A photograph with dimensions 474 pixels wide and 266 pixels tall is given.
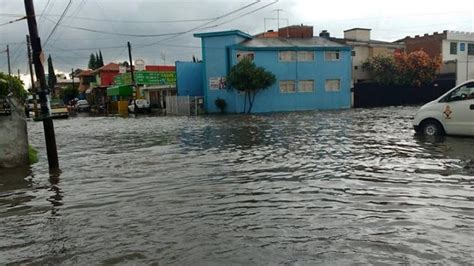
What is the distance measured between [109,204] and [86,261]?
2833mm

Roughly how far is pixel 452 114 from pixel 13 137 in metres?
12.8

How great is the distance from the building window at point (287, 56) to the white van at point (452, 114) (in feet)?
90.2

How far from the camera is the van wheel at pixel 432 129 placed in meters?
14.6

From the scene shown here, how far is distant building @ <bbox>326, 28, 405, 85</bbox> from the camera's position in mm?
47719

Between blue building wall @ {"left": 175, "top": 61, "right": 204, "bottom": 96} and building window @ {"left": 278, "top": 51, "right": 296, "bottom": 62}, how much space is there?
836cm

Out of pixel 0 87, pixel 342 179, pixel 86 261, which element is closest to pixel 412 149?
pixel 342 179

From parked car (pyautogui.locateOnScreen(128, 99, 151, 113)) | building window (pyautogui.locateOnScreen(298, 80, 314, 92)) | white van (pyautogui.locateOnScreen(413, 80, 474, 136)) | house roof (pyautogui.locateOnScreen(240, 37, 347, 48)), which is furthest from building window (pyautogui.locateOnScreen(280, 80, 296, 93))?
white van (pyautogui.locateOnScreen(413, 80, 474, 136))

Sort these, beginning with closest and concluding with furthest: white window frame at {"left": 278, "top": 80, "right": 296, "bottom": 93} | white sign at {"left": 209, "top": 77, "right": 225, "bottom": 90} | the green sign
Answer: white sign at {"left": 209, "top": 77, "right": 225, "bottom": 90}
white window frame at {"left": 278, "top": 80, "right": 296, "bottom": 93}
the green sign

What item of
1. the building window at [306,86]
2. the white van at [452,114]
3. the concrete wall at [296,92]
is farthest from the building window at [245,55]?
the white van at [452,114]

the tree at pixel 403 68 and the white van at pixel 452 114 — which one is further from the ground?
the tree at pixel 403 68

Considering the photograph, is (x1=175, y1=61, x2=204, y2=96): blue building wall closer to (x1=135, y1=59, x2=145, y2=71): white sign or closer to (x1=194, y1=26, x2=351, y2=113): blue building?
(x1=194, y1=26, x2=351, y2=113): blue building

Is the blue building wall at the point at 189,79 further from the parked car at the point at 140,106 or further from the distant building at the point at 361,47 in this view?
the distant building at the point at 361,47

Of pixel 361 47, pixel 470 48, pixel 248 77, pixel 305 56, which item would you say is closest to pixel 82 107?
pixel 248 77

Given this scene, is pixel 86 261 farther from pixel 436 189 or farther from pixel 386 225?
pixel 436 189
